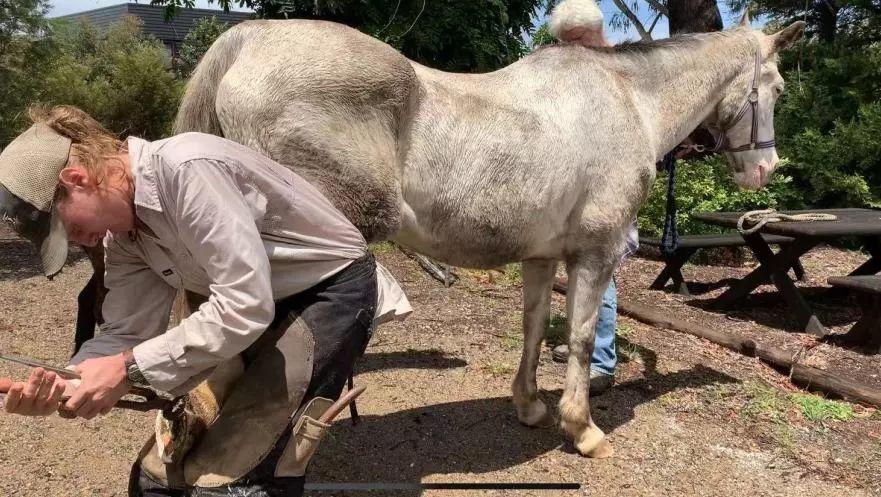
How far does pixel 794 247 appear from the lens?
627 cm

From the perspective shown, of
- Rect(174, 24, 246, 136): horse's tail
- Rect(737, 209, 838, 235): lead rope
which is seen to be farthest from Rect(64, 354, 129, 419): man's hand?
Rect(737, 209, 838, 235): lead rope

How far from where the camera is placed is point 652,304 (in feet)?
23.0

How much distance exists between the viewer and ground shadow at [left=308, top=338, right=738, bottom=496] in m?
3.34

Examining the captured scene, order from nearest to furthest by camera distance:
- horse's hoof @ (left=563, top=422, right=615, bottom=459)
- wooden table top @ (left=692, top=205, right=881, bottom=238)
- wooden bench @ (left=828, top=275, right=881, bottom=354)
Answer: horse's hoof @ (left=563, top=422, right=615, bottom=459), wooden bench @ (left=828, top=275, right=881, bottom=354), wooden table top @ (left=692, top=205, right=881, bottom=238)

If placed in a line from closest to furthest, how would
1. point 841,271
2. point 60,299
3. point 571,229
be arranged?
1. point 571,229
2. point 60,299
3. point 841,271

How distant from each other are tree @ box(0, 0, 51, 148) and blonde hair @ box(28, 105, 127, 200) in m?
6.98

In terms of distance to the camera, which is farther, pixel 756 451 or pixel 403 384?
pixel 403 384

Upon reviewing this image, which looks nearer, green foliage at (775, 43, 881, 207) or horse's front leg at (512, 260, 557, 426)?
horse's front leg at (512, 260, 557, 426)

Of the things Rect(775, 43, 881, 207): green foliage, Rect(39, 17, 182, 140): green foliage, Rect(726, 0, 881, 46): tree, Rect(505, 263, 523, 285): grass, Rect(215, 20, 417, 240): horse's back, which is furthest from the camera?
Rect(39, 17, 182, 140): green foliage

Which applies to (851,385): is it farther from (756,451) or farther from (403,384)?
(403,384)

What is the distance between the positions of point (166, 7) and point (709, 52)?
6.02 m

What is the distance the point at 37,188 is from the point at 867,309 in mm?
5878

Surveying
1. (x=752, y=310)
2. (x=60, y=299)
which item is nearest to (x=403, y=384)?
(x=60, y=299)

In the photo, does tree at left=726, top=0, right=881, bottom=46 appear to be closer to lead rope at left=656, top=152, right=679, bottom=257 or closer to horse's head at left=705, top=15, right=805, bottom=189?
lead rope at left=656, top=152, right=679, bottom=257
